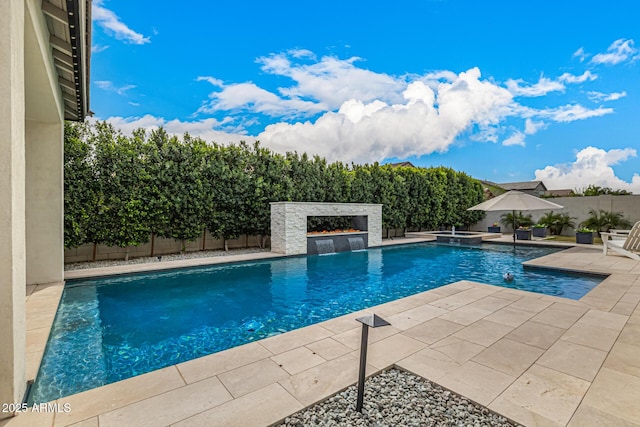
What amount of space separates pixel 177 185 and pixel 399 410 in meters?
11.1

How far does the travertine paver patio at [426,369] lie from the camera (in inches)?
105

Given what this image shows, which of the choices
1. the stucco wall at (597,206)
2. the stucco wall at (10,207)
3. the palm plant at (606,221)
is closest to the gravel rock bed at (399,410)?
the stucco wall at (10,207)

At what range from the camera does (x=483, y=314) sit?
5.38 meters

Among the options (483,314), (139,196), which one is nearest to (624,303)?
(483,314)

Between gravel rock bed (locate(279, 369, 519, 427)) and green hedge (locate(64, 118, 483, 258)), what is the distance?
10423 millimetres

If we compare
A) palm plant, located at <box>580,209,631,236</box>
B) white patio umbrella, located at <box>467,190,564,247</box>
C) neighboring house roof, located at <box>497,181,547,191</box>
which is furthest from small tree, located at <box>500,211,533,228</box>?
neighboring house roof, located at <box>497,181,547,191</box>

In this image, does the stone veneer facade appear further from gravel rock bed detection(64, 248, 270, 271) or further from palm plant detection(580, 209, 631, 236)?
palm plant detection(580, 209, 631, 236)

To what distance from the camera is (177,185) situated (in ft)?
38.1

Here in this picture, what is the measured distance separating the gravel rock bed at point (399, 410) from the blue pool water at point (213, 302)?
250cm

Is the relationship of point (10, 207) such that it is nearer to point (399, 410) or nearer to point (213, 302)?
point (399, 410)

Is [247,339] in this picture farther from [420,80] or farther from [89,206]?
[420,80]

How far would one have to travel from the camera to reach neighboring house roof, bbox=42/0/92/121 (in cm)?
425

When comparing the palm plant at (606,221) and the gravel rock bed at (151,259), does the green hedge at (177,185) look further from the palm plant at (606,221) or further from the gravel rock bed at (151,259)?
the palm plant at (606,221)

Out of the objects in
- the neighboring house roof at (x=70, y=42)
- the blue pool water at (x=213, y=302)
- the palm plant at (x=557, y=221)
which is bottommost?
the blue pool water at (x=213, y=302)
